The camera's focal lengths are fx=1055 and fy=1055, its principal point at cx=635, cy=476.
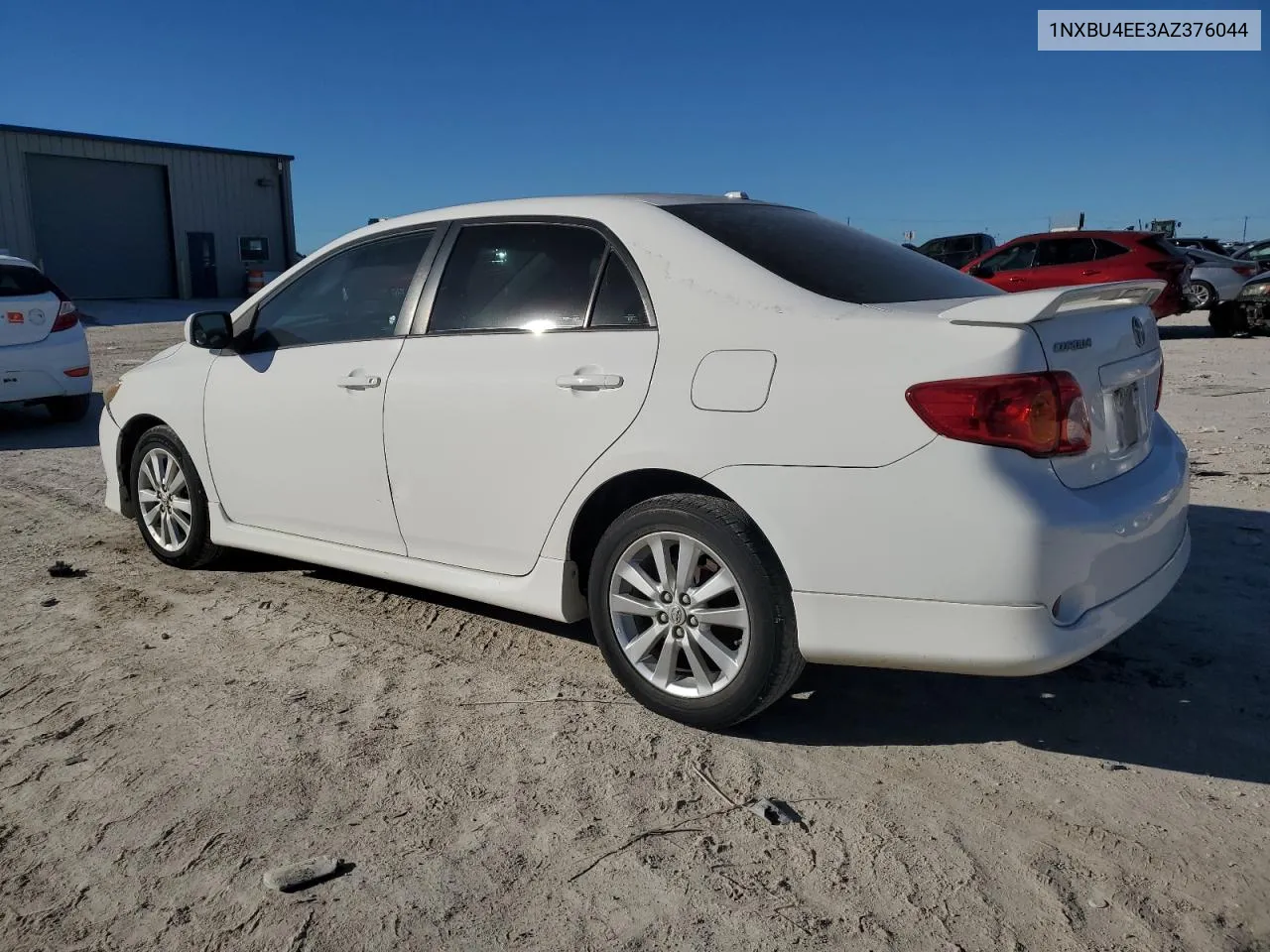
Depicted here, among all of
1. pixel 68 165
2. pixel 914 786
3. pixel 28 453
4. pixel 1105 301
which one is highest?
pixel 68 165

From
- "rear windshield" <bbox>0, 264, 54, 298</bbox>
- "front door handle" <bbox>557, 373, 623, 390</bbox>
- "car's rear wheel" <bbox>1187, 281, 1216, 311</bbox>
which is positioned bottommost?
"front door handle" <bbox>557, 373, 623, 390</bbox>

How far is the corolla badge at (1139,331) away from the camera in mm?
3281

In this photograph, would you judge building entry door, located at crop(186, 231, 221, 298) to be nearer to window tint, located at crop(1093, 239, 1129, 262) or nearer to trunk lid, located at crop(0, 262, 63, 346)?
trunk lid, located at crop(0, 262, 63, 346)

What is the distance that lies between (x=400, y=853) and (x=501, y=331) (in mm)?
1805

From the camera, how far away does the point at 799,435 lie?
2916mm

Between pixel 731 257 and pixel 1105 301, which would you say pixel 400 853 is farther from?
pixel 1105 301

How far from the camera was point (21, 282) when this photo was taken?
9.19 metres

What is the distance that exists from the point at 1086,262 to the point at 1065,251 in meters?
0.39

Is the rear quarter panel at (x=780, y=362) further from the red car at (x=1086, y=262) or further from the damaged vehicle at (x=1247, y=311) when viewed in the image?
the damaged vehicle at (x=1247, y=311)


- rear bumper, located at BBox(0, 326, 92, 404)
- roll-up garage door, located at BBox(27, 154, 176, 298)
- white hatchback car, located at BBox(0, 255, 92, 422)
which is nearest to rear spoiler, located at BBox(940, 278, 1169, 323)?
white hatchback car, located at BBox(0, 255, 92, 422)

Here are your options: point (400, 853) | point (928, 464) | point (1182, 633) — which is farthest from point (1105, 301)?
point (400, 853)

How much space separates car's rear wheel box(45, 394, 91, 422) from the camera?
985cm

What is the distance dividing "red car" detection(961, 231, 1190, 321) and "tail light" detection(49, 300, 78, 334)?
11588 mm

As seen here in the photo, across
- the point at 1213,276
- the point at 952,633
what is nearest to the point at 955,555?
the point at 952,633
